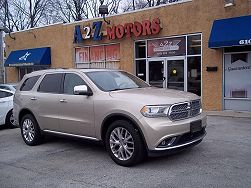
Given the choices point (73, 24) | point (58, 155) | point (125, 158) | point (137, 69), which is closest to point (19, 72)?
point (73, 24)

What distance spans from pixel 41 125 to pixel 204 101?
7.68 metres

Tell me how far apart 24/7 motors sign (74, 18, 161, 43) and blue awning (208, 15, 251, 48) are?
9.27ft

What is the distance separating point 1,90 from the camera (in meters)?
11.4

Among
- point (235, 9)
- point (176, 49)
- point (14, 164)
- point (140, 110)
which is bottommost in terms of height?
point (14, 164)

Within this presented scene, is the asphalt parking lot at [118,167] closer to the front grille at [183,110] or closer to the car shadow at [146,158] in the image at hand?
the car shadow at [146,158]

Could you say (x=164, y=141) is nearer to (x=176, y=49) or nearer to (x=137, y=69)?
(x=176, y=49)

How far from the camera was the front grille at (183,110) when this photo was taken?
19.2 feet

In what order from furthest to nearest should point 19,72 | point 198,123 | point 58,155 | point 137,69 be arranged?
point 19,72
point 137,69
point 58,155
point 198,123

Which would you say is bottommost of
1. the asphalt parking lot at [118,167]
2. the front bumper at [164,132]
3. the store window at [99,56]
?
the asphalt parking lot at [118,167]

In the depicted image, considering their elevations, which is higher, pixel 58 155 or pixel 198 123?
pixel 198 123

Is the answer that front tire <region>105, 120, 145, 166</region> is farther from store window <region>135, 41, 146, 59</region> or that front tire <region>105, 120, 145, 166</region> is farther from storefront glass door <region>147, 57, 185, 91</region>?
store window <region>135, 41, 146, 59</region>

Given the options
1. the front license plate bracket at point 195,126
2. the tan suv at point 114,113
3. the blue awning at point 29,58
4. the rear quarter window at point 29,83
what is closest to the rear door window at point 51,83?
the tan suv at point 114,113

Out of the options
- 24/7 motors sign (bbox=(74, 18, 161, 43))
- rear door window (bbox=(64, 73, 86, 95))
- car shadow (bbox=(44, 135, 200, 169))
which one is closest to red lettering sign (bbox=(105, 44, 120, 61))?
24/7 motors sign (bbox=(74, 18, 161, 43))

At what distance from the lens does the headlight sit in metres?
5.77
